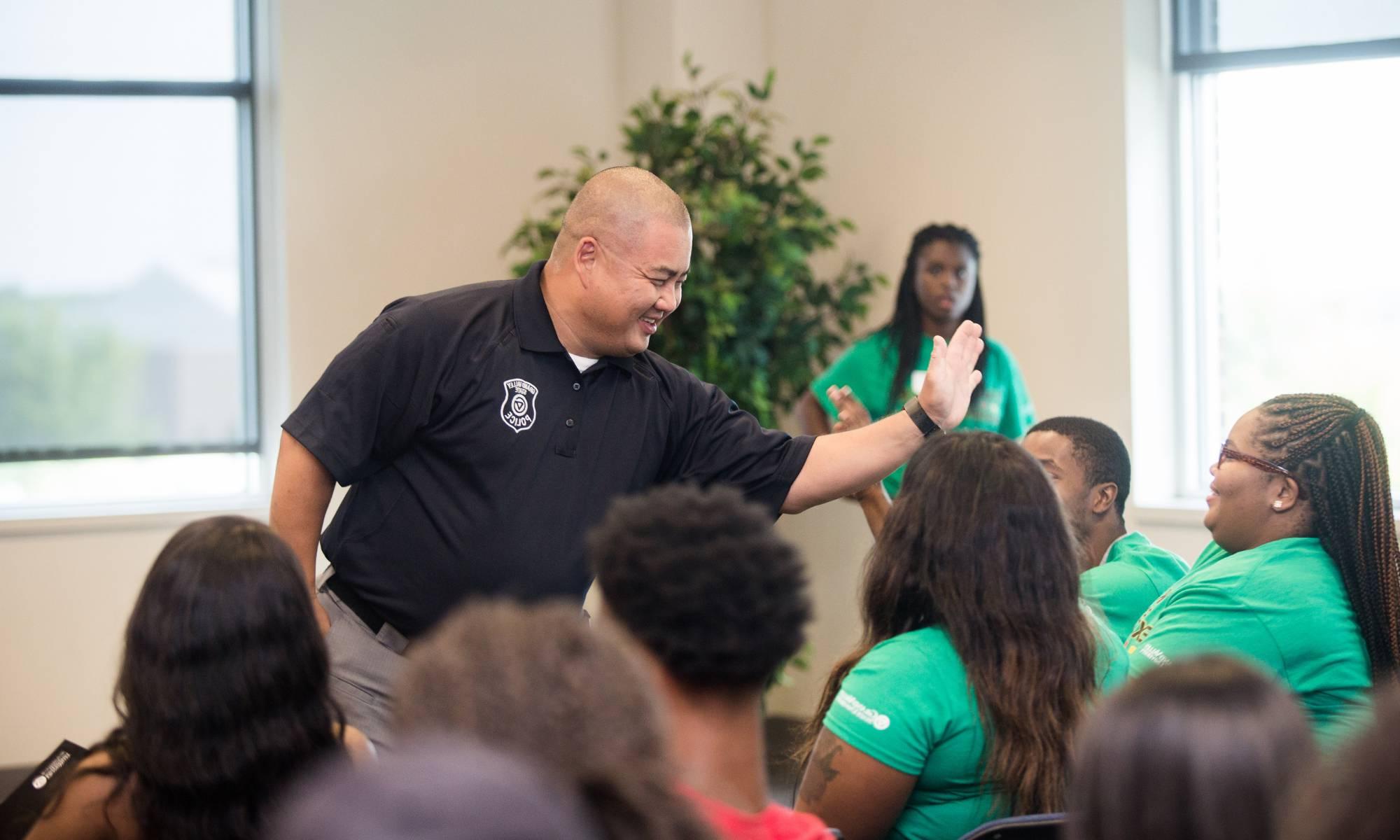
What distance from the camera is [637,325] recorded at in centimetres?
→ 243

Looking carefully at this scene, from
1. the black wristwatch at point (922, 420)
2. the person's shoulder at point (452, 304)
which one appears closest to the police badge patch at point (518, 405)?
the person's shoulder at point (452, 304)

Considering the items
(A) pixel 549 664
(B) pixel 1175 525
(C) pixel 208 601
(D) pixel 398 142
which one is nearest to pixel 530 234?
(D) pixel 398 142

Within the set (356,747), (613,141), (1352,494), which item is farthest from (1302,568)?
(613,141)

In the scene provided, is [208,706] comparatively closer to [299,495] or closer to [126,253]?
[299,495]

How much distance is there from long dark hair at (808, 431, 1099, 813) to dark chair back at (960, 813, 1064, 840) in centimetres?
21

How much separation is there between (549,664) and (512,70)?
438 centimetres

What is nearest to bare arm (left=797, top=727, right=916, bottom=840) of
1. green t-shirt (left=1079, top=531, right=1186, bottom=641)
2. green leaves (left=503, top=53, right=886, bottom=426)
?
green t-shirt (left=1079, top=531, right=1186, bottom=641)

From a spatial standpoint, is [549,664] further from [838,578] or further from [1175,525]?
[838,578]

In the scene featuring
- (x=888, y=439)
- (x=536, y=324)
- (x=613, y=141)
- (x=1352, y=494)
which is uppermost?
(x=613, y=141)

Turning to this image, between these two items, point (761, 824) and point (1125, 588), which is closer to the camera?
point (761, 824)

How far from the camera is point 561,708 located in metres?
0.90

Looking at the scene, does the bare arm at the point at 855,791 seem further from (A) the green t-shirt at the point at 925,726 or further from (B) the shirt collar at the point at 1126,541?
(B) the shirt collar at the point at 1126,541

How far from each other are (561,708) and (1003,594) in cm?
95

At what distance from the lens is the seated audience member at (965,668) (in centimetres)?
166
